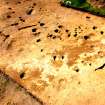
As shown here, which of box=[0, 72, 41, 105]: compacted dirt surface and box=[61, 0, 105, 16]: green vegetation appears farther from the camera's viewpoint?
box=[61, 0, 105, 16]: green vegetation

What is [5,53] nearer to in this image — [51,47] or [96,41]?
[51,47]

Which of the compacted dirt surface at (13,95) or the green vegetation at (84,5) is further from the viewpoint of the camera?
the green vegetation at (84,5)

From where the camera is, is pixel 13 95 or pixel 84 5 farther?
pixel 84 5

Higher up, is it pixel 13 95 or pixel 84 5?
pixel 84 5

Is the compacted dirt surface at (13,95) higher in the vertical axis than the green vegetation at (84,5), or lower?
lower

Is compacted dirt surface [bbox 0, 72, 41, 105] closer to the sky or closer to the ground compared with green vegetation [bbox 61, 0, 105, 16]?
closer to the ground
